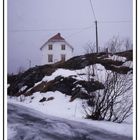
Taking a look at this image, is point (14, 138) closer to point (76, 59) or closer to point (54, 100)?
point (54, 100)

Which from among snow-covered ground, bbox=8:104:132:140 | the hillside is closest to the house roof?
the hillside

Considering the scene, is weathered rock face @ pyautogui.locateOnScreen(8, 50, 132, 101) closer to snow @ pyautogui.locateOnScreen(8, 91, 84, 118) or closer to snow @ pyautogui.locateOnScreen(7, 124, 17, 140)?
snow @ pyautogui.locateOnScreen(8, 91, 84, 118)

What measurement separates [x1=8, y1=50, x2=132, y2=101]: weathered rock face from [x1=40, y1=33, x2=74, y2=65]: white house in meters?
0.02

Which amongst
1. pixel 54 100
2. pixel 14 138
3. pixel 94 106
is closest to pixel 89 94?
pixel 94 106

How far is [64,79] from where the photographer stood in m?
1.32

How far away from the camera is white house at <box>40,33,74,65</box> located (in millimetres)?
1314

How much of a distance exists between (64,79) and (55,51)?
5.4 inches

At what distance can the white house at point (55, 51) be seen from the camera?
1.31 m

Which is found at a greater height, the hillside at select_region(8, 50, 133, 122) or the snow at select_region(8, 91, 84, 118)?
the hillside at select_region(8, 50, 133, 122)

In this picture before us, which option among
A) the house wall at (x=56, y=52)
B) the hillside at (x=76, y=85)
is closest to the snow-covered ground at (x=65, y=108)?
the hillside at (x=76, y=85)

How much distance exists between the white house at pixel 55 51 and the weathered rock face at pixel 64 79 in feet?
0.08

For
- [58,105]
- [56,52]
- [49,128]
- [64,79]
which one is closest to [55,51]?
[56,52]

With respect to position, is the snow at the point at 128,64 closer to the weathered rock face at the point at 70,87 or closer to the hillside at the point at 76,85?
the hillside at the point at 76,85

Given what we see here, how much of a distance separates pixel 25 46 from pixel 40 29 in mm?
109
